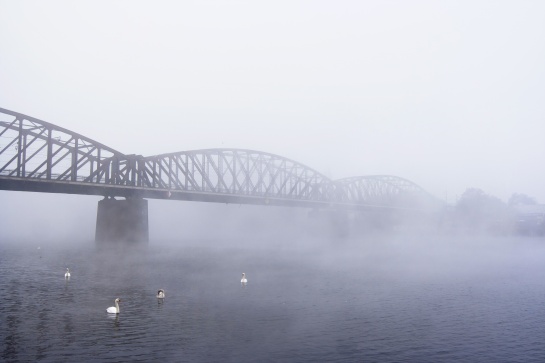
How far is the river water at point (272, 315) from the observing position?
31.9 metres

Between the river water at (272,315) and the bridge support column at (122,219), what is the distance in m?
40.2

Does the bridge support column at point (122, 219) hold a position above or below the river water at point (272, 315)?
above

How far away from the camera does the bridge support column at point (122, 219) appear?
11775cm

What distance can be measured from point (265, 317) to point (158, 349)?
11619 mm

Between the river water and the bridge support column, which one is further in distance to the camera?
the bridge support column

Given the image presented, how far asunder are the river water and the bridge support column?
40223 millimetres

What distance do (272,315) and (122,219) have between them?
83939 mm

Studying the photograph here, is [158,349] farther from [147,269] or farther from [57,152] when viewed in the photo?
[57,152]

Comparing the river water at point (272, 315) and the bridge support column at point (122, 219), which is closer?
the river water at point (272, 315)

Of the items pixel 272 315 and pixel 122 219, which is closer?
pixel 272 315

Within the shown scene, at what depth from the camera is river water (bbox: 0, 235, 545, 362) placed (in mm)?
31859

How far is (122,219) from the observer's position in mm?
118875

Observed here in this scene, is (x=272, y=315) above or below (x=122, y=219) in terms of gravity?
below

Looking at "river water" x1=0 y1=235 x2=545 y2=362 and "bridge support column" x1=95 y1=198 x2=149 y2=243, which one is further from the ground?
"bridge support column" x1=95 y1=198 x2=149 y2=243
